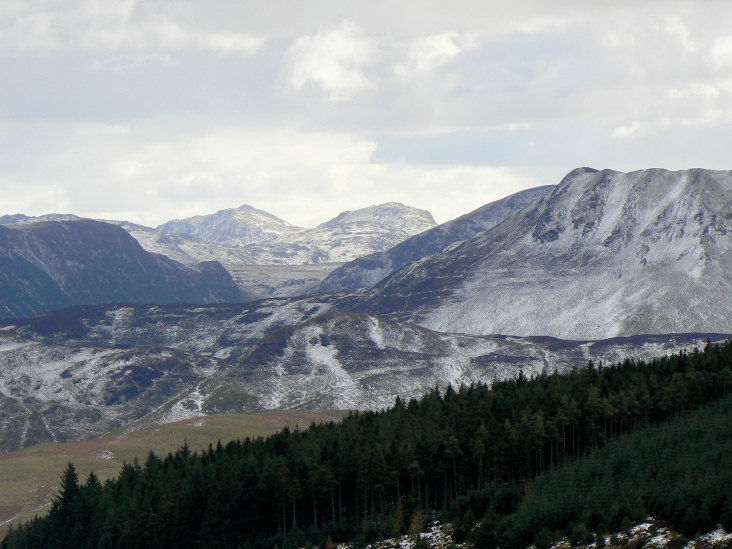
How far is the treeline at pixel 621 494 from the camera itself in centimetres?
9300

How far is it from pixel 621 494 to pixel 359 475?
34680mm

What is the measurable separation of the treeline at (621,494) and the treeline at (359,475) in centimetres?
316

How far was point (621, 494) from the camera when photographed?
3989 inches

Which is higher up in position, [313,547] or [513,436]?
[513,436]

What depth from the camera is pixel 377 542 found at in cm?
11006

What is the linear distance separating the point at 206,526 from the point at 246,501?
559 cm

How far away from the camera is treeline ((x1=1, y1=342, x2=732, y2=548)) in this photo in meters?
122

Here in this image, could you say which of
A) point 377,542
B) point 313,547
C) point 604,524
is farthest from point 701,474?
point 313,547

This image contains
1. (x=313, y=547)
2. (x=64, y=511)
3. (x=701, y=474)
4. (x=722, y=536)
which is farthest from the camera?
(x=64, y=511)

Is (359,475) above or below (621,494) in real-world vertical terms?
above

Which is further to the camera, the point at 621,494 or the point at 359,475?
the point at 359,475

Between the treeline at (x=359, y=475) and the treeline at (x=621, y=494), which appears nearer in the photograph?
the treeline at (x=621, y=494)

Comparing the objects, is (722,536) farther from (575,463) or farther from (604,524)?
(575,463)

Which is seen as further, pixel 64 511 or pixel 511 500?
pixel 64 511
